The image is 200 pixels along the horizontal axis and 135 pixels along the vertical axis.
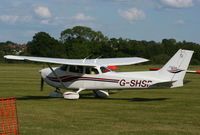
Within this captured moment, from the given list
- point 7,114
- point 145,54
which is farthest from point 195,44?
point 7,114

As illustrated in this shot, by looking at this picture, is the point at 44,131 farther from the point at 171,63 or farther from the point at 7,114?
the point at 171,63

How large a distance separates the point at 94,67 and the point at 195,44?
44986 mm

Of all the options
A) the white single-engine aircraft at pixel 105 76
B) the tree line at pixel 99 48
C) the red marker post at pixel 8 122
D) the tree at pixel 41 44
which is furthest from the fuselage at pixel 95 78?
the tree at pixel 41 44

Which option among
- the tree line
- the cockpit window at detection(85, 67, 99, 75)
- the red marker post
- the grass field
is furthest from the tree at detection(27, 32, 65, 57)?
the red marker post

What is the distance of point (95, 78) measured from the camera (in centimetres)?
1551

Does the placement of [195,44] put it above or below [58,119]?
above

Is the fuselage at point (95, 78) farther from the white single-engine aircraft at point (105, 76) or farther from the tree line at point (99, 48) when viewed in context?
the tree line at point (99, 48)

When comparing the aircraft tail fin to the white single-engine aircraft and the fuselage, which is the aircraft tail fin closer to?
the white single-engine aircraft

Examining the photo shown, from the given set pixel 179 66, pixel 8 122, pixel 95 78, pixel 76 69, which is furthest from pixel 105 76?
pixel 8 122

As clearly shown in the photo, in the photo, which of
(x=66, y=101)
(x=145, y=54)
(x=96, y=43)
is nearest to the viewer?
(x=66, y=101)

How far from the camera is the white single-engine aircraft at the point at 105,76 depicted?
14.1 m

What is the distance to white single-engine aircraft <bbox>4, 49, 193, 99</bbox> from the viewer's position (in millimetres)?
14094

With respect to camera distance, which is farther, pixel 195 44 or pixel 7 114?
pixel 195 44

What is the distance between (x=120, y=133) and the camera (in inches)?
330
